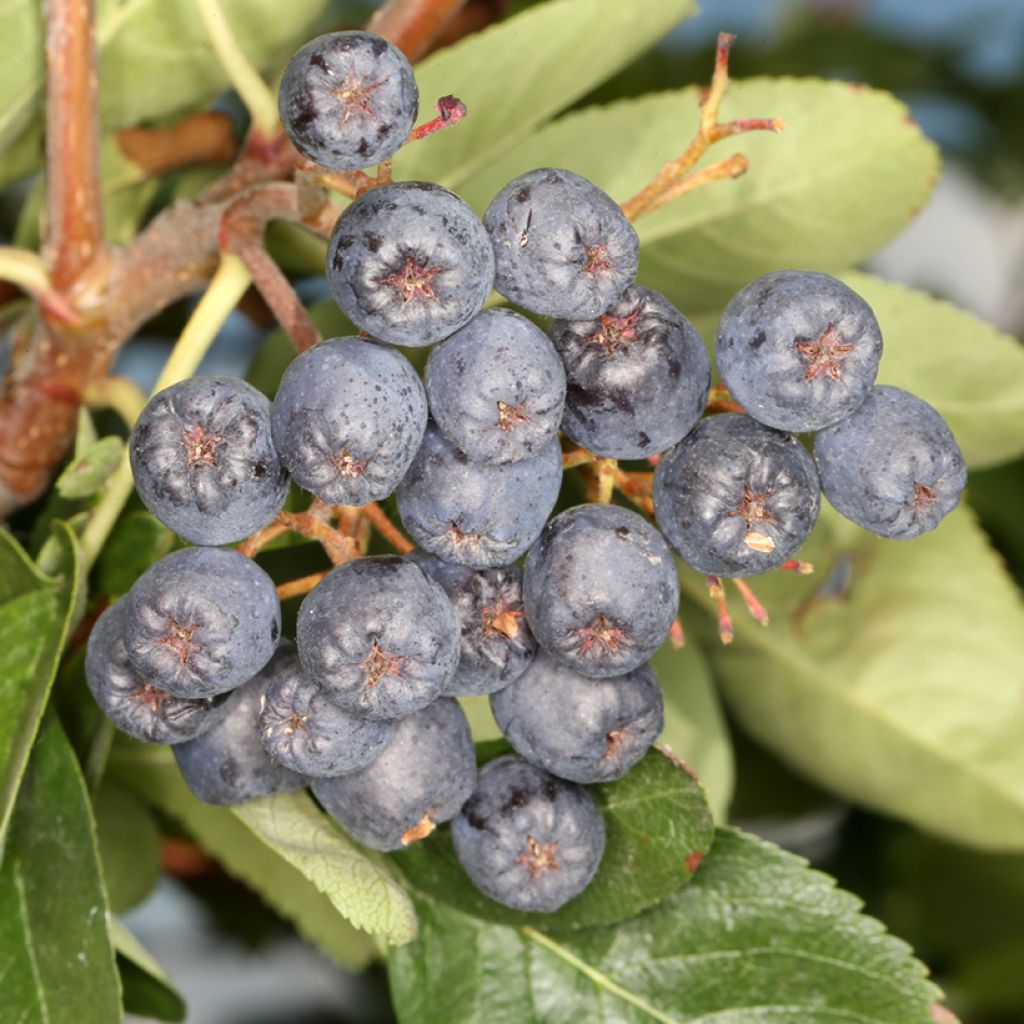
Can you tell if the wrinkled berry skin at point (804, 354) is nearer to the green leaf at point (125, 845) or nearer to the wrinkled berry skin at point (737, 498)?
the wrinkled berry skin at point (737, 498)

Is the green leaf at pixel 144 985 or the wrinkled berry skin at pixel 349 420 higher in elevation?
the wrinkled berry skin at pixel 349 420

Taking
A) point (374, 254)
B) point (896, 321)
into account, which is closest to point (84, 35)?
point (374, 254)

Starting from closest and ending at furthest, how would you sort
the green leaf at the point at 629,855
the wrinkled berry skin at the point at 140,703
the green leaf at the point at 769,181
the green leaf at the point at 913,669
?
the wrinkled berry skin at the point at 140,703, the green leaf at the point at 629,855, the green leaf at the point at 769,181, the green leaf at the point at 913,669

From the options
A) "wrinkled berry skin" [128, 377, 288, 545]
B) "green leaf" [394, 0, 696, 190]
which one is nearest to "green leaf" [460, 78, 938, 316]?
"green leaf" [394, 0, 696, 190]

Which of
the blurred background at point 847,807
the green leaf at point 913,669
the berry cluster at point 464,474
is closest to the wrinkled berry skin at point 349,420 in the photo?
the berry cluster at point 464,474

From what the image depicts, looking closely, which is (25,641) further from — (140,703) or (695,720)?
(695,720)
